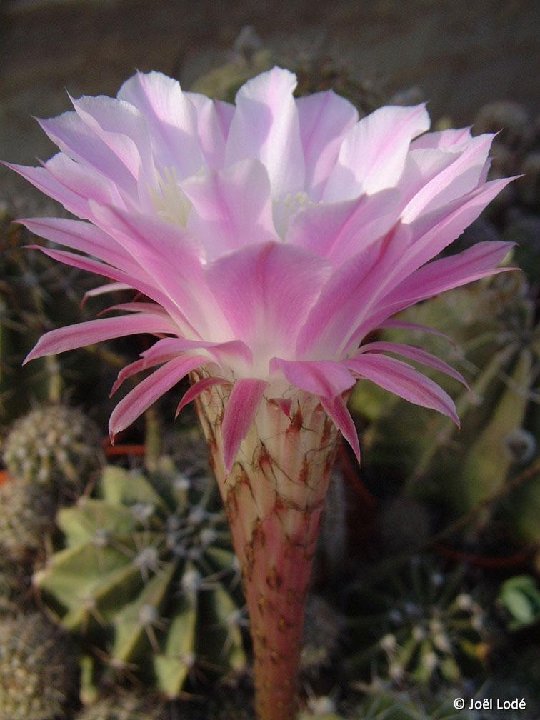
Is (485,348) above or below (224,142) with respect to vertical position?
below

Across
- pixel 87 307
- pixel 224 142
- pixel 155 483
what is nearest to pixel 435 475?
pixel 155 483

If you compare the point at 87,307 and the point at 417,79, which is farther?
the point at 417,79

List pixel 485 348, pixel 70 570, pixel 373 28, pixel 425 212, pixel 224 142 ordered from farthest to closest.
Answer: pixel 373 28
pixel 485 348
pixel 70 570
pixel 224 142
pixel 425 212

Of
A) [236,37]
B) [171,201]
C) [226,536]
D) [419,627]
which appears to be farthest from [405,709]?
[236,37]

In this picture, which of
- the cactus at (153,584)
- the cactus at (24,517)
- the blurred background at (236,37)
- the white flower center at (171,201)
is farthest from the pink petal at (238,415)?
the blurred background at (236,37)

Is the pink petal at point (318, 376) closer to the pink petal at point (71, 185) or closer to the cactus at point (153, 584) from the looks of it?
the pink petal at point (71, 185)

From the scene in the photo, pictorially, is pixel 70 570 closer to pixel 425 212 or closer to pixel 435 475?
pixel 435 475

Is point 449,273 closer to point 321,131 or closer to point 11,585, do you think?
point 321,131
